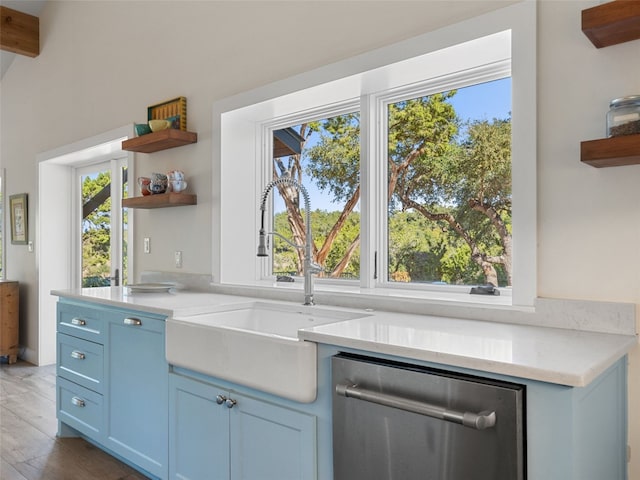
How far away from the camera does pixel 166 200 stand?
9.42ft

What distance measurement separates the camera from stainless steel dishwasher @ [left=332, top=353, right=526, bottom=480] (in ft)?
3.76

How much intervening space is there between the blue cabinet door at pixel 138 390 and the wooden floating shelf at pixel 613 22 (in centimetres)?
195

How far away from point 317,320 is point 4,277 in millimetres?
4715

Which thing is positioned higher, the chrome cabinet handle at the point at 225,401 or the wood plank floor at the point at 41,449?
the chrome cabinet handle at the point at 225,401

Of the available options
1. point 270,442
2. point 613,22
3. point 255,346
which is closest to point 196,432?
point 270,442

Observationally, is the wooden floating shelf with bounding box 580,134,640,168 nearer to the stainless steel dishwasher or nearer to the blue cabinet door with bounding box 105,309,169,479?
the stainless steel dishwasher

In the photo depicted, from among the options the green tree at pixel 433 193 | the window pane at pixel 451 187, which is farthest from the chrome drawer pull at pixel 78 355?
the window pane at pixel 451 187

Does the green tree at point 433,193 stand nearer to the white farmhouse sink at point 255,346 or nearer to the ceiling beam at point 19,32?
the white farmhouse sink at point 255,346

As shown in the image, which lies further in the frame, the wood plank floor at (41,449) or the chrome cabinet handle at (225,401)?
the wood plank floor at (41,449)

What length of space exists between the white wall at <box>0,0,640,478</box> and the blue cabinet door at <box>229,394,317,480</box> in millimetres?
959

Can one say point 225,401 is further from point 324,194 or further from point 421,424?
point 324,194

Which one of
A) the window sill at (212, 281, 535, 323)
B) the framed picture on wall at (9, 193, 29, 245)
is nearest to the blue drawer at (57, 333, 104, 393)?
the window sill at (212, 281, 535, 323)

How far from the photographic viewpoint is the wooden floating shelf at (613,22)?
52.8 inches

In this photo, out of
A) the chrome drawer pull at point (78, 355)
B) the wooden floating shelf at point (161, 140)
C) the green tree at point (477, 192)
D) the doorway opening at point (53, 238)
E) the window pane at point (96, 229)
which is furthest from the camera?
the doorway opening at point (53, 238)
